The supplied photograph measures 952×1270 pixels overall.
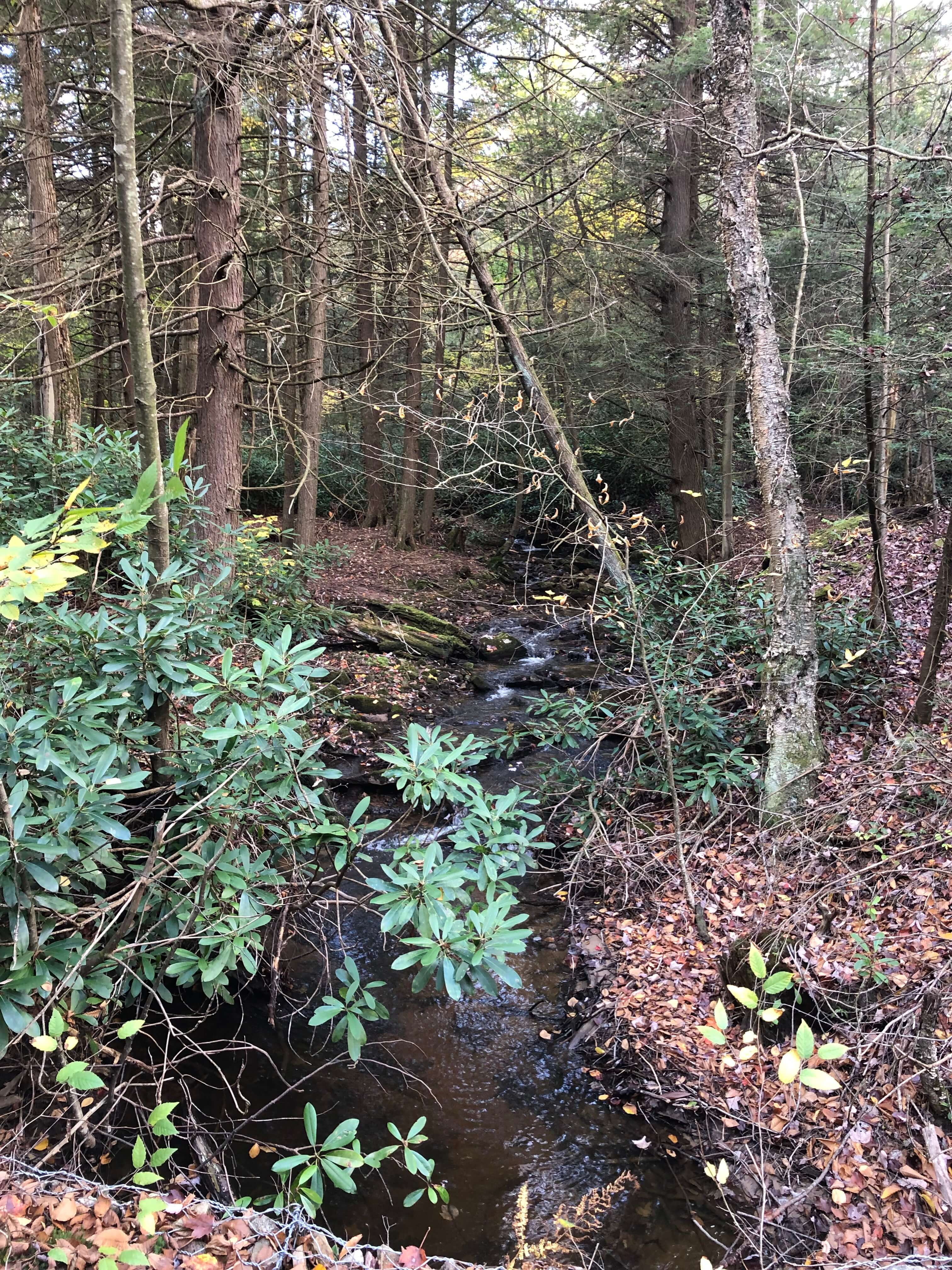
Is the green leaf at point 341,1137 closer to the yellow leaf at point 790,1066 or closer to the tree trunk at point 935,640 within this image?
the yellow leaf at point 790,1066

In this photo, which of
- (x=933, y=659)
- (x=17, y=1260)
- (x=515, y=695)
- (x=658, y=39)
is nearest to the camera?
(x=17, y=1260)

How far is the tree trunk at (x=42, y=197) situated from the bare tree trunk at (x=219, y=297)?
1850mm

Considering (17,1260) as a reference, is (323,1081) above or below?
below

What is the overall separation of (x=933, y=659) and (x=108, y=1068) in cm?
624

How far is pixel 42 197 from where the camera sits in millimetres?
7922

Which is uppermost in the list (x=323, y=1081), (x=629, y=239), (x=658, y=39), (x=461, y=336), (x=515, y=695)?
(x=658, y=39)

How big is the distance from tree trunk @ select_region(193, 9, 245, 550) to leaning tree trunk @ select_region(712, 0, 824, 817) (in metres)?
3.88

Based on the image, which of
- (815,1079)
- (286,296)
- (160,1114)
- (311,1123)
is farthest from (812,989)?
(286,296)

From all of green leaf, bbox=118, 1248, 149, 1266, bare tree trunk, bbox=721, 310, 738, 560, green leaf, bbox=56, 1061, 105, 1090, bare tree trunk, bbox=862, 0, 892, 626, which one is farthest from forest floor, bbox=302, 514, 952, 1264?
bare tree trunk, bbox=721, 310, 738, 560

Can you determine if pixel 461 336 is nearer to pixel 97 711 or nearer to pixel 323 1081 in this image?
pixel 97 711

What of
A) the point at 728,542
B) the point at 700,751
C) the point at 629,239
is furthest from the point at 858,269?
the point at 700,751

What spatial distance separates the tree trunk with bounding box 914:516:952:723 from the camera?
546 centimetres

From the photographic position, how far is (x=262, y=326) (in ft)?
20.2

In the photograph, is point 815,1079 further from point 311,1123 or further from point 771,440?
point 771,440
